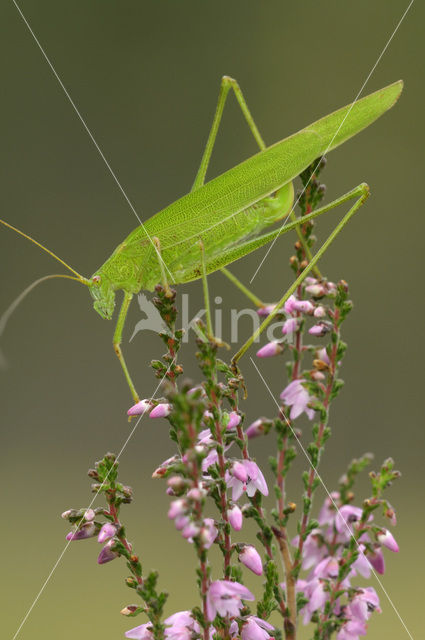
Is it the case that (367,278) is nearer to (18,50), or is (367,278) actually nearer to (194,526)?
(18,50)

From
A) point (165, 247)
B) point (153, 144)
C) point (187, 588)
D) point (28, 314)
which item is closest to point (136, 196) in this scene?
point (153, 144)

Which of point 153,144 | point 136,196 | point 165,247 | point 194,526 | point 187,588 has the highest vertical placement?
point 153,144

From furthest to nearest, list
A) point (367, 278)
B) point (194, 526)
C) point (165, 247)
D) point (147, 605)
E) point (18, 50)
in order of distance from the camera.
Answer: point (18, 50) < point (367, 278) < point (165, 247) < point (147, 605) < point (194, 526)

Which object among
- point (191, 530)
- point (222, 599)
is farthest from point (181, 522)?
point (222, 599)

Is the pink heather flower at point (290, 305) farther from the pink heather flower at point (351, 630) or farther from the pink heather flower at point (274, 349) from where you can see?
the pink heather flower at point (351, 630)

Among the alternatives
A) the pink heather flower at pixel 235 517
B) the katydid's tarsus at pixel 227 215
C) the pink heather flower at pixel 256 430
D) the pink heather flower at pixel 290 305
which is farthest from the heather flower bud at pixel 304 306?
the katydid's tarsus at pixel 227 215
